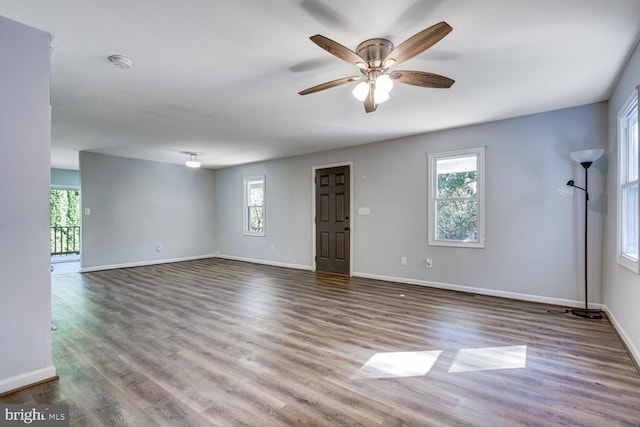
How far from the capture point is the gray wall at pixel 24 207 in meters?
2.04

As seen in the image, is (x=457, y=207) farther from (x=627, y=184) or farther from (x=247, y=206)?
(x=247, y=206)

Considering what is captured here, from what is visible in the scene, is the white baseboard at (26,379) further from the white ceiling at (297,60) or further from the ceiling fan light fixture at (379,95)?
the ceiling fan light fixture at (379,95)

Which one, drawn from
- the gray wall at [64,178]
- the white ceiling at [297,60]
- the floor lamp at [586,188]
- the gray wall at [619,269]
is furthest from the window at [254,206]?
the gray wall at [619,269]

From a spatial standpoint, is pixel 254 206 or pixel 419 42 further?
pixel 254 206

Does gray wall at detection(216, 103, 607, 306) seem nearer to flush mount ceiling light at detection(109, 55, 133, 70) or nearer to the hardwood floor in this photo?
the hardwood floor

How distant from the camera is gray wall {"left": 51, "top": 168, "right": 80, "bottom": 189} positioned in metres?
8.66

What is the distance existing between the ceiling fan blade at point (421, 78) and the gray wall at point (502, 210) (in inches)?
93.0

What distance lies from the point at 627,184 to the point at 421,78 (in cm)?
222

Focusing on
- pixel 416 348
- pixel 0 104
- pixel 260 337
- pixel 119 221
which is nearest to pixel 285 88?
pixel 0 104

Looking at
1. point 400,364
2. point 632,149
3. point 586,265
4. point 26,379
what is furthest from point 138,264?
point 632,149

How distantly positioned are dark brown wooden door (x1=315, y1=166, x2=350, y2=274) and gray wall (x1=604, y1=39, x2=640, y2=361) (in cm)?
365

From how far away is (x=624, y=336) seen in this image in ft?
9.20

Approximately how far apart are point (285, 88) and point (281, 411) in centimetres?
285

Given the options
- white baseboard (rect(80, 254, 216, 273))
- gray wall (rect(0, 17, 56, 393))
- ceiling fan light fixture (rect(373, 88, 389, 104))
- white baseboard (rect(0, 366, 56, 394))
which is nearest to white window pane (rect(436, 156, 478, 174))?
ceiling fan light fixture (rect(373, 88, 389, 104))
